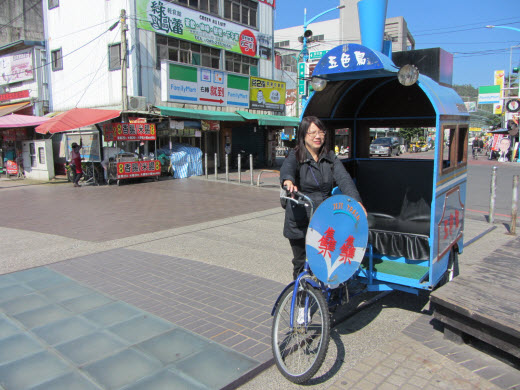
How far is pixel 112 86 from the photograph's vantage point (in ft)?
58.6

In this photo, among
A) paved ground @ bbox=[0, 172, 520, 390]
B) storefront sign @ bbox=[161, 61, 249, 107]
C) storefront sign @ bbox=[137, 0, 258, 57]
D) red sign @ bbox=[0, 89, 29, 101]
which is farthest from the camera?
red sign @ bbox=[0, 89, 29, 101]

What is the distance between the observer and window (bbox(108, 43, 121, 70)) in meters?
17.5

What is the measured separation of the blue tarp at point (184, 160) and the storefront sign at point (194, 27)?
525cm

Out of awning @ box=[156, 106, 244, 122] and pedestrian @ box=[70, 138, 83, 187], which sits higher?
awning @ box=[156, 106, 244, 122]

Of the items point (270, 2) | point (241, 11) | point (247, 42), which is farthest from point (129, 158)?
point (270, 2)

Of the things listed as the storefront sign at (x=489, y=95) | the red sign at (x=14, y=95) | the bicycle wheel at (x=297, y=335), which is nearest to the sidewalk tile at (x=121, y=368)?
the bicycle wheel at (x=297, y=335)

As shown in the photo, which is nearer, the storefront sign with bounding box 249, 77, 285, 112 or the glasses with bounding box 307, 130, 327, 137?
the glasses with bounding box 307, 130, 327, 137

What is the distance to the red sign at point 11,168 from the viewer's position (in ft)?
62.7

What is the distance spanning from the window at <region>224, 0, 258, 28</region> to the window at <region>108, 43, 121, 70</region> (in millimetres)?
6443

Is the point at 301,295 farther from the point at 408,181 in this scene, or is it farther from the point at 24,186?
the point at 24,186

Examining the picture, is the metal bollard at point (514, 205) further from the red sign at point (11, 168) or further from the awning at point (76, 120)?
the red sign at point (11, 168)

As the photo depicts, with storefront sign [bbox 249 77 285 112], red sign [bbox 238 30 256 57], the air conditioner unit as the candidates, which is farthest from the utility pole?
storefront sign [bbox 249 77 285 112]

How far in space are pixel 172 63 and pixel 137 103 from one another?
2674 millimetres

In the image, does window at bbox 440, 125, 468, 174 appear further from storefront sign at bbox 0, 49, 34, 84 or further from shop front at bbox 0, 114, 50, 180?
storefront sign at bbox 0, 49, 34, 84
